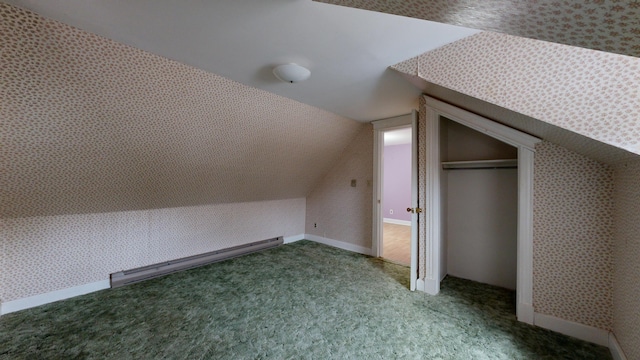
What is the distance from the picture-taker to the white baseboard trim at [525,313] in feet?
6.27

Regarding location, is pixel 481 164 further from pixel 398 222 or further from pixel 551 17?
pixel 398 222

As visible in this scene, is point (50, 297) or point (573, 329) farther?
point (50, 297)

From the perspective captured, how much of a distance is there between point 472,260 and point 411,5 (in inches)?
116

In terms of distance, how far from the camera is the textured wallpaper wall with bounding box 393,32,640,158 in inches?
43.9

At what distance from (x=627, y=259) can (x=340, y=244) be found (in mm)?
3119

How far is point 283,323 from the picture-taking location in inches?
→ 76.1

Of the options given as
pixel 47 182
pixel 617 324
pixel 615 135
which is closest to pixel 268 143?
pixel 47 182

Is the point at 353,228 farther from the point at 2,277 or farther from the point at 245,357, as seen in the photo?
the point at 2,277

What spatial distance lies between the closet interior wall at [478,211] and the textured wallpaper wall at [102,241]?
3006 millimetres

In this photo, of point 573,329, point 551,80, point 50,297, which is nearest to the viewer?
point 551,80

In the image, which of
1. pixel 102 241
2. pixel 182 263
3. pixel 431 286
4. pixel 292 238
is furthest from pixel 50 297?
pixel 431 286

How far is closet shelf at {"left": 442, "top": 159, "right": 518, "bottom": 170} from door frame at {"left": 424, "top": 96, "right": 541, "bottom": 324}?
384mm

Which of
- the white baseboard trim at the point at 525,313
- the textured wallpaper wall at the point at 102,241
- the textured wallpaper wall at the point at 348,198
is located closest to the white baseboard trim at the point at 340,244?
the textured wallpaper wall at the point at 348,198

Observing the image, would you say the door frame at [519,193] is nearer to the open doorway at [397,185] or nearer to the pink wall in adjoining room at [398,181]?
the open doorway at [397,185]
